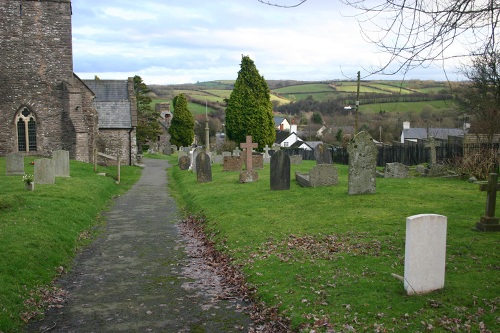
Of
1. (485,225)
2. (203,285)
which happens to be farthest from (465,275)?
(203,285)

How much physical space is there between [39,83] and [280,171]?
21713 millimetres

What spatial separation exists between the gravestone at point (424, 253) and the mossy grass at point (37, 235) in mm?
5618

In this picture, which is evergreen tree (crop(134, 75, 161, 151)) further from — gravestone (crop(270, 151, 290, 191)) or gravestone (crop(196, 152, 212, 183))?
gravestone (crop(270, 151, 290, 191))

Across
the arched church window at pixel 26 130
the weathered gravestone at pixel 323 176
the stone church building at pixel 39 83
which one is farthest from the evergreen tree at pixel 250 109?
the weathered gravestone at pixel 323 176

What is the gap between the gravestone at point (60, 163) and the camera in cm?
2312

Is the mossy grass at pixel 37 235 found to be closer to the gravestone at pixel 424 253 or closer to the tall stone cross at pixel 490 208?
the gravestone at pixel 424 253

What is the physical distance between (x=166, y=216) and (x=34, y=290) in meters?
8.57

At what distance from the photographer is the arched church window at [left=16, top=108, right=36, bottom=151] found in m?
32.8

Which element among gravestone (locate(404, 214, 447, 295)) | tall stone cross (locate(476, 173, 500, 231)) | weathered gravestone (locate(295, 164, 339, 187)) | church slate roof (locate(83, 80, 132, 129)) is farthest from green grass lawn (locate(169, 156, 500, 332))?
church slate roof (locate(83, 80, 132, 129))

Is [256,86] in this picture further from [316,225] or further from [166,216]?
[316,225]

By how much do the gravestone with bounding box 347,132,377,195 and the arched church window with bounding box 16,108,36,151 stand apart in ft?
82.8

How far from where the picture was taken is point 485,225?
10.2 meters

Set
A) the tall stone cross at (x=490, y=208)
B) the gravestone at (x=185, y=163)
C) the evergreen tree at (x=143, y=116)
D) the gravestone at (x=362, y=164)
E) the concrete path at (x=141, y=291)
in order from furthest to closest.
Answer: the evergreen tree at (x=143, y=116) < the gravestone at (x=185, y=163) < the gravestone at (x=362, y=164) < the tall stone cross at (x=490, y=208) < the concrete path at (x=141, y=291)

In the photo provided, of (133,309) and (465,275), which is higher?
(465,275)
